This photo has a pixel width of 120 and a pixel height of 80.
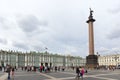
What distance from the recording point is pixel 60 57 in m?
189

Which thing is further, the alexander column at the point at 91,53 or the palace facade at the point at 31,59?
the palace facade at the point at 31,59

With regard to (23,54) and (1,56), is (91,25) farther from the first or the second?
(23,54)

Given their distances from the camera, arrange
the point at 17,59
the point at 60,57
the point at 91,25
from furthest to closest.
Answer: the point at 60,57 < the point at 17,59 < the point at 91,25

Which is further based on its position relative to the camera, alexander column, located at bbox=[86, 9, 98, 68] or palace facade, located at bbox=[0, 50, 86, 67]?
palace facade, located at bbox=[0, 50, 86, 67]

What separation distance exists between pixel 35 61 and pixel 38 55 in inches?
236

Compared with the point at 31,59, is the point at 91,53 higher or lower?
higher

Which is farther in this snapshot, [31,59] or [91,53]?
[31,59]

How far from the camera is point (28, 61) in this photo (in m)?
168

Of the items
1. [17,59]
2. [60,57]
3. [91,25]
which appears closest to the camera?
[91,25]

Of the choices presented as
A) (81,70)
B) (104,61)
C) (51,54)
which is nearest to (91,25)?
(81,70)

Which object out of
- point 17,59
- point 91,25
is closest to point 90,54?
point 91,25

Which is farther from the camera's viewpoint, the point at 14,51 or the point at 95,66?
the point at 14,51

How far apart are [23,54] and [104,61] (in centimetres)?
7625

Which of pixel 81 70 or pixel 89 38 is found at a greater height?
pixel 89 38
